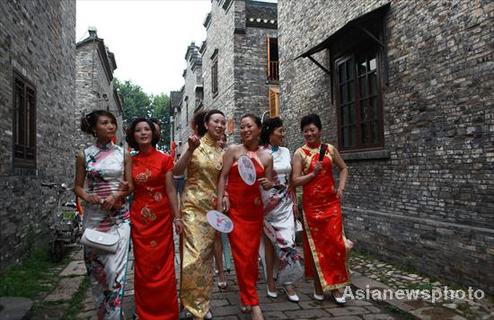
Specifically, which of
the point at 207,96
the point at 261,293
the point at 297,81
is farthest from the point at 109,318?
the point at 207,96

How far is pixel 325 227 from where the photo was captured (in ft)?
14.7

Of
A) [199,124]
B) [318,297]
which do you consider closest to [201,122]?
[199,124]

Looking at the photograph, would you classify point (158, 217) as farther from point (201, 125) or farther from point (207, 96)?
point (207, 96)

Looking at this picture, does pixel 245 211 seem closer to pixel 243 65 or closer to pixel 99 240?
pixel 99 240

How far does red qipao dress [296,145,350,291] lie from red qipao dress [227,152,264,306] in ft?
2.89

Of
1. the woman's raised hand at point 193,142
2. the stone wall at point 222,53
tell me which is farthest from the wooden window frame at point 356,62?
the stone wall at point 222,53

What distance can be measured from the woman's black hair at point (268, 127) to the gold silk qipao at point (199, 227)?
942mm

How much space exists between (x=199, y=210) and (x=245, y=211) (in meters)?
0.43

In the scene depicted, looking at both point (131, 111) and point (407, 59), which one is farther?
point (131, 111)

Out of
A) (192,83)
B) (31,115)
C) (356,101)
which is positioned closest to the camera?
(31,115)

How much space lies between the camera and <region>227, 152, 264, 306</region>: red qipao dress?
3707 millimetres

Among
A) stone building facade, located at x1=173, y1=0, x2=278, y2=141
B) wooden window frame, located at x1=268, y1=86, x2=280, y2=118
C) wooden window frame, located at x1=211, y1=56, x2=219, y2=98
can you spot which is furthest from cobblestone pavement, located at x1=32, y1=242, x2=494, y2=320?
wooden window frame, located at x1=211, y1=56, x2=219, y2=98

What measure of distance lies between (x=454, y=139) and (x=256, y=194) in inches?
116

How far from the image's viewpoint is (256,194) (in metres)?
3.88
